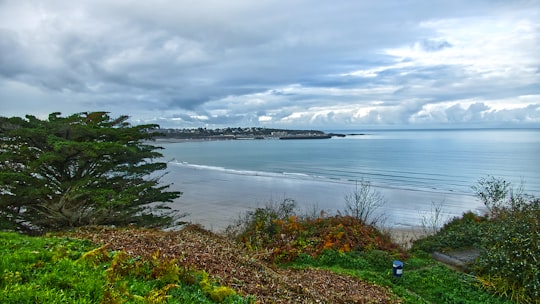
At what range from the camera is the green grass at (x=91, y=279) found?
3.81 m

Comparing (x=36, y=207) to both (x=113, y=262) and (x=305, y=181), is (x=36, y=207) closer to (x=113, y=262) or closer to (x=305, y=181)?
(x=113, y=262)

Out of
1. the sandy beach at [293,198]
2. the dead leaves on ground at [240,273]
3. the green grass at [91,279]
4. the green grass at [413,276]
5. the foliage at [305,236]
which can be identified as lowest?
the sandy beach at [293,198]

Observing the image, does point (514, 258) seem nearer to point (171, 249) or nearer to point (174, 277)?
point (171, 249)

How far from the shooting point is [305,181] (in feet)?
130

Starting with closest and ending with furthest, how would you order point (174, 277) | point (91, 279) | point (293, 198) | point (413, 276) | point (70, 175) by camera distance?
1. point (91, 279)
2. point (174, 277)
3. point (413, 276)
4. point (70, 175)
5. point (293, 198)

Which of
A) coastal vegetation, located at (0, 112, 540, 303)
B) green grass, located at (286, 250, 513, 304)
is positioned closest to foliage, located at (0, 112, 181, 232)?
coastal vegetation, located at (0, 112, 540, 303)

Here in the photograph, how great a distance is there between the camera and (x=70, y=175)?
45.0ft

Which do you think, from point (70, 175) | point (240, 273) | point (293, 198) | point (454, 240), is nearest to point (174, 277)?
point (240, 273)

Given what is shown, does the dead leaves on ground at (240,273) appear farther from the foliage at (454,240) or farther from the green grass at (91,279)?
the foliage at (454,240)

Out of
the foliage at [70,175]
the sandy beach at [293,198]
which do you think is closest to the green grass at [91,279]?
the foliage at [70,175]

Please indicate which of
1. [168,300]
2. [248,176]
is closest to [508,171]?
[248,176]

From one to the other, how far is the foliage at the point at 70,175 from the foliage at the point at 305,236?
4.11 meters

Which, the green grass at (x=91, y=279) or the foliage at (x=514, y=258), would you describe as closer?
the green grass at (x=91, y=279)

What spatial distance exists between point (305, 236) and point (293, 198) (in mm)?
17661
